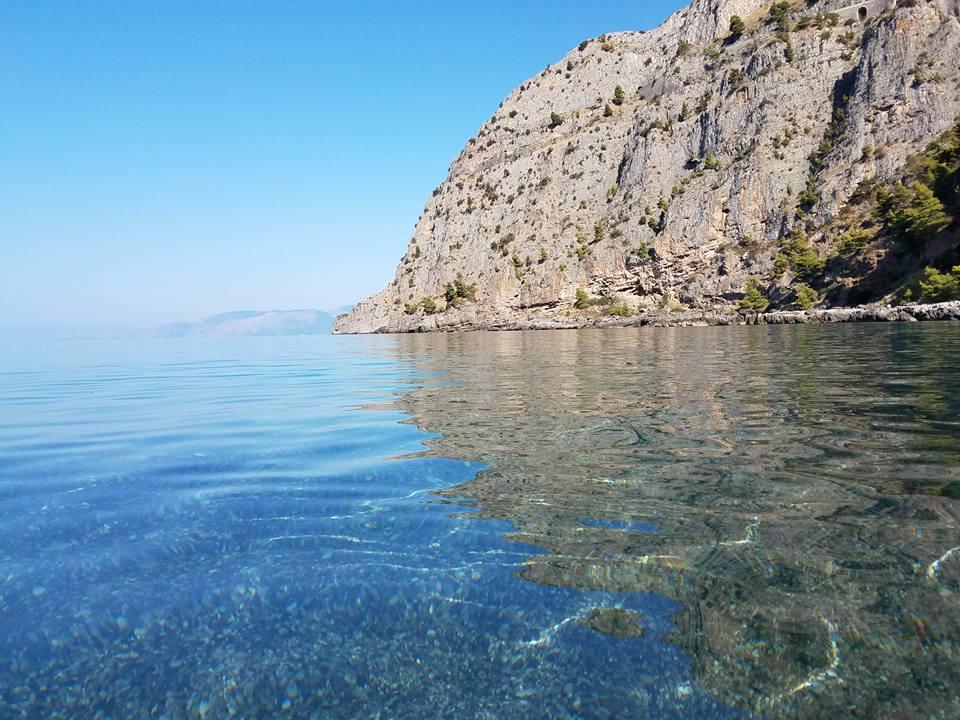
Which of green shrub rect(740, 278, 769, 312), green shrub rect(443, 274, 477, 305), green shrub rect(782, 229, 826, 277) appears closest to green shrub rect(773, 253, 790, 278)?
green shrub rect(782, 229, 826, 277)

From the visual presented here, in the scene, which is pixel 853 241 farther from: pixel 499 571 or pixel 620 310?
pixel 499 571

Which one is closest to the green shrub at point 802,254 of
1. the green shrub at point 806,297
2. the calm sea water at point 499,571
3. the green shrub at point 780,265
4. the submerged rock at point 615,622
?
the green shrub at point 780,265

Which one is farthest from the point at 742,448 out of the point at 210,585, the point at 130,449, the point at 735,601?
the point at 130,449

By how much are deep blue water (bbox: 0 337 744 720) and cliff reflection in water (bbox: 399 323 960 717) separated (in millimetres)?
255

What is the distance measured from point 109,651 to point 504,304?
8125 cm

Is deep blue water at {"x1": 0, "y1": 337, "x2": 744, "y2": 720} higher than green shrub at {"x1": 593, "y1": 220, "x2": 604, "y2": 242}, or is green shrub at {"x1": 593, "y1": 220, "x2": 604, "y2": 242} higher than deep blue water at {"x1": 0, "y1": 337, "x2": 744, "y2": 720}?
green shrub at {"x1": 593, "y1": 220, "x2": 604, "y2": 242}

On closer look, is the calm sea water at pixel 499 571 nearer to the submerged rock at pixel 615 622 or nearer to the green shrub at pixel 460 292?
the submerged rock at pixel 615 622

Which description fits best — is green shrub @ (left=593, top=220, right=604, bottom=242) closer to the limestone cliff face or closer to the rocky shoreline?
the limestone cliff face

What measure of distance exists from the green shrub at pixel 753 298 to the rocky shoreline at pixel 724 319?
5.06 ft

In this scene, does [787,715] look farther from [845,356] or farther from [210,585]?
[845,356]

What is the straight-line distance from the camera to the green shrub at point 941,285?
139 feet

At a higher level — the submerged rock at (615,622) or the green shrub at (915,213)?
the green shrub at (915,213)

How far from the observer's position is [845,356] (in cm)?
1792

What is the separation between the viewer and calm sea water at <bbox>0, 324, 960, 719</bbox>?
2879mm
